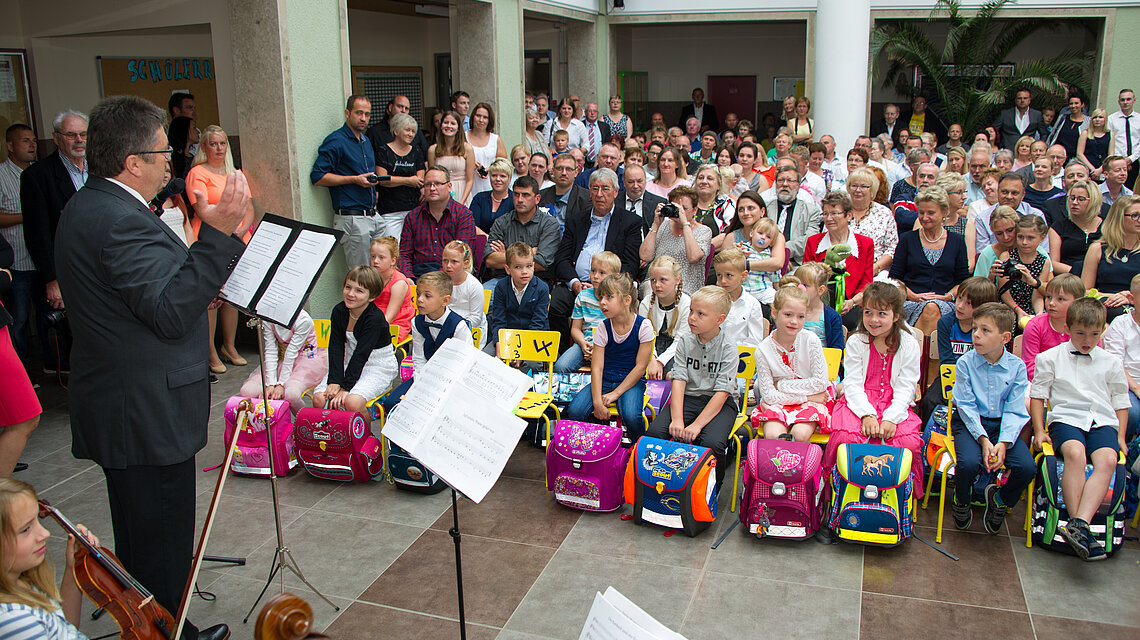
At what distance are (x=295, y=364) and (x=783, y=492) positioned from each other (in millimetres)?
3056

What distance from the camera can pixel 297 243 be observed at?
10.2 ft

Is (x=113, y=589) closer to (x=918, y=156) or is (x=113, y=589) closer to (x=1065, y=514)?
(x=1065, y=514)

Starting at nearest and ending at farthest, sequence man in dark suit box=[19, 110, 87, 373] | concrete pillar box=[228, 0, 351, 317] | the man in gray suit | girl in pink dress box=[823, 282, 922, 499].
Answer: girl in pink dress box=[823, 282, 922, 499]
man in dark suit box=[19, 110, 87, 373]
concrete pillar box=[228, 0, 351, 317]
the man in gray suit

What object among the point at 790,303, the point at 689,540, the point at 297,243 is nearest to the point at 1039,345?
the point at 790,303

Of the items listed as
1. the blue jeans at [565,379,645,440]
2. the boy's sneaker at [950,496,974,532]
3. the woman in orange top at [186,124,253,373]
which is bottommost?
the boy's sneaker at [950,496,974,532]

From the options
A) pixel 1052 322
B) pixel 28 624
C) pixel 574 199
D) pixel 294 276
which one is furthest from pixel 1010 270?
pixel 28 624

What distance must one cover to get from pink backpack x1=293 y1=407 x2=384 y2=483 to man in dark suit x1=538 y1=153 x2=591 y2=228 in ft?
9.14

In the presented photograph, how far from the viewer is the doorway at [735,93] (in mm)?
17453

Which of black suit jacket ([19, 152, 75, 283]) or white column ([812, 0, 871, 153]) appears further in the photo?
white column ([812, 0, 871, 153])

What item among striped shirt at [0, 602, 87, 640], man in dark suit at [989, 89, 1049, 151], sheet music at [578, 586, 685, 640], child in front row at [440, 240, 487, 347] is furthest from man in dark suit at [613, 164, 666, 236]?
man in dark suit at [989, 89, 1049, 151]

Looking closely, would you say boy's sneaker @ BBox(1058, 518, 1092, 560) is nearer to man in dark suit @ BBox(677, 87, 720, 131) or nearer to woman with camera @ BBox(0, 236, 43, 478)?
woman with camera @ BBox(0, 236, 43, 478)

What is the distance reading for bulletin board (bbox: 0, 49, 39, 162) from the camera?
8781mm

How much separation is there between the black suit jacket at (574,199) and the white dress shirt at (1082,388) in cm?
344

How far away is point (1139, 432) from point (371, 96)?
10800 millimetres
